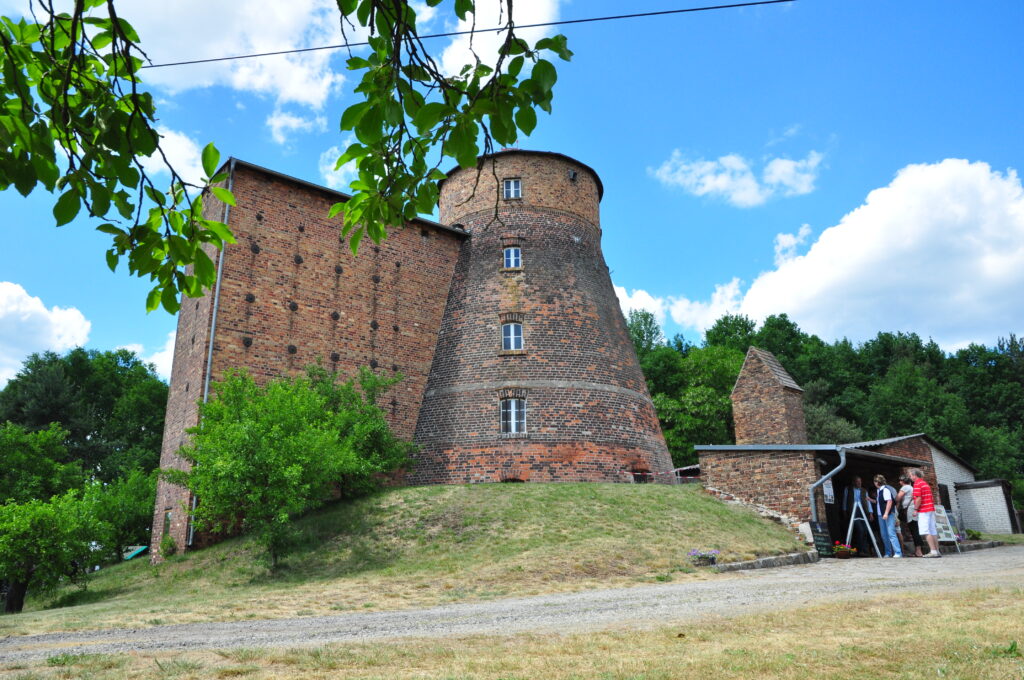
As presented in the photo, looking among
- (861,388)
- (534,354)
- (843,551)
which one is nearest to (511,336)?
(534,354)

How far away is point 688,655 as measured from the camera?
4398 millimetres

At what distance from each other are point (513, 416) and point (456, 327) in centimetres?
361

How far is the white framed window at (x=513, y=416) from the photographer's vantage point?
19.5 m

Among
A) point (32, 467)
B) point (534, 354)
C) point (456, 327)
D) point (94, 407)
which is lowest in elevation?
point (32, 467)

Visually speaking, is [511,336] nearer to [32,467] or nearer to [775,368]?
[775,368]

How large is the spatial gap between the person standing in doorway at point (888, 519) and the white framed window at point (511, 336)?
10.3 metres

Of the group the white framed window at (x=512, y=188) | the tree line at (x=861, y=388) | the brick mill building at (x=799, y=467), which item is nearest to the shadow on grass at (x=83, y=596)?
the brick mill building at (x=799, y=467)

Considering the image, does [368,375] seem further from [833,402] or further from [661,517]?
[833,402]

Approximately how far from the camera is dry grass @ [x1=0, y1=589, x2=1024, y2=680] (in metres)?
3.96

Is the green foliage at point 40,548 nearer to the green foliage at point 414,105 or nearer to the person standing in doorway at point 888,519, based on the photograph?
the green foliage at point 414,105

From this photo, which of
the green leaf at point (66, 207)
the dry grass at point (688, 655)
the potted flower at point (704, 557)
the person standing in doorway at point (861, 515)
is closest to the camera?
the green leaf at point (66, 207)

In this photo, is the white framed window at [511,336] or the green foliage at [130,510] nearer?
the green foliage at [130,510]

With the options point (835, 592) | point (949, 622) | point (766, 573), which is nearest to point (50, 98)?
point (949, 622)

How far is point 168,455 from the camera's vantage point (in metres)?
18.7
